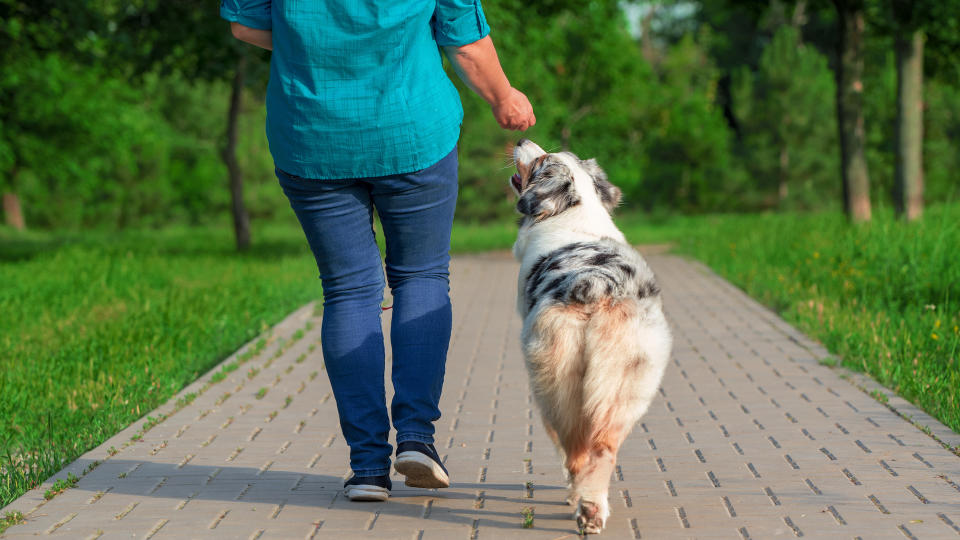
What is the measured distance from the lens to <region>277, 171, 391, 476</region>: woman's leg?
13.4 feet

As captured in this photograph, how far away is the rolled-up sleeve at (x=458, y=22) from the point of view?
402 centimetres

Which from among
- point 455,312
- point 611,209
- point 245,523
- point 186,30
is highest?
point 186,30

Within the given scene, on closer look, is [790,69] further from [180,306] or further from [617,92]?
[180,306]

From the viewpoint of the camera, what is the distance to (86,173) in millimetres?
33156

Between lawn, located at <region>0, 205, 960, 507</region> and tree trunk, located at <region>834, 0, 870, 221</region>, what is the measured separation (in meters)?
1.11

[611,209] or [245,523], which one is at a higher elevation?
[611,209]

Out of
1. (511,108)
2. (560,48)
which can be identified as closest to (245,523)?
(511,108)

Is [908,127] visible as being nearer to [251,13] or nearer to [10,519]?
[251,13]

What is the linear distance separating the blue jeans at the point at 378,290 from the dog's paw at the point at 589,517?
28.2 inches

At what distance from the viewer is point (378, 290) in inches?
167

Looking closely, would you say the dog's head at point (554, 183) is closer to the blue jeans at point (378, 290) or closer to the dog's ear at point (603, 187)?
the dog's ear at point (603, 187)

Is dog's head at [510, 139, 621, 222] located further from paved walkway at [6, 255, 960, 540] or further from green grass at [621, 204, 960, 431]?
green grass at [621, 204, 960, 431]

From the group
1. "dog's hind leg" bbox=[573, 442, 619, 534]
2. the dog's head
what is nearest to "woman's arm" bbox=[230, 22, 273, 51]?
the dog's head

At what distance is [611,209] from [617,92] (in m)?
33.9
